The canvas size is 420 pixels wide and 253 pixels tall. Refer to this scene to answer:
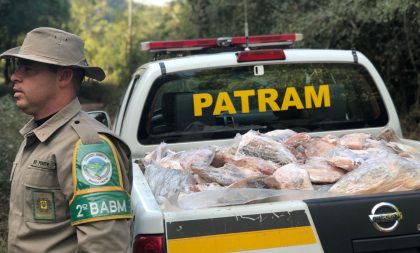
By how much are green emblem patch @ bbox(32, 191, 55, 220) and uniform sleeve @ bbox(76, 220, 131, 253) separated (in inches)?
5.3

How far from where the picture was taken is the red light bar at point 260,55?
374 centimetres

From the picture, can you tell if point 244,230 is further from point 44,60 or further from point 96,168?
point 44,60

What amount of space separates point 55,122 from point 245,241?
2.74 feet

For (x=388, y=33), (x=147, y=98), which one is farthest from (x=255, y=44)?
(x=388, y=33)

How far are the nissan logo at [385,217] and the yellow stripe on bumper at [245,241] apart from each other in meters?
0.27

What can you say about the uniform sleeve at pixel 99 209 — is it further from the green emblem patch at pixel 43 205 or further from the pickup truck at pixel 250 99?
the pickup truck at pixel 250 99

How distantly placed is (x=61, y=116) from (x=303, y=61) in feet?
7.48

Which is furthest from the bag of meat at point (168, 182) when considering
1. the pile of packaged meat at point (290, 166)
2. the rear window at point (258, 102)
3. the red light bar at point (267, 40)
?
the red light bar at point (267, 40)

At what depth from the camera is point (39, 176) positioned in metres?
1.83

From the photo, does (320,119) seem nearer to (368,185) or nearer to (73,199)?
(368,185)

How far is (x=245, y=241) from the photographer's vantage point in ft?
6.86

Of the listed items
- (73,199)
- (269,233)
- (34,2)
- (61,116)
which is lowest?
(269,233)

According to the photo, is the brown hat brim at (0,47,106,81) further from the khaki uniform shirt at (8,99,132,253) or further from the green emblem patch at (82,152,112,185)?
the green emblem patch at (82,152,112,185)

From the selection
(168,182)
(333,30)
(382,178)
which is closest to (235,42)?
(168,182)
